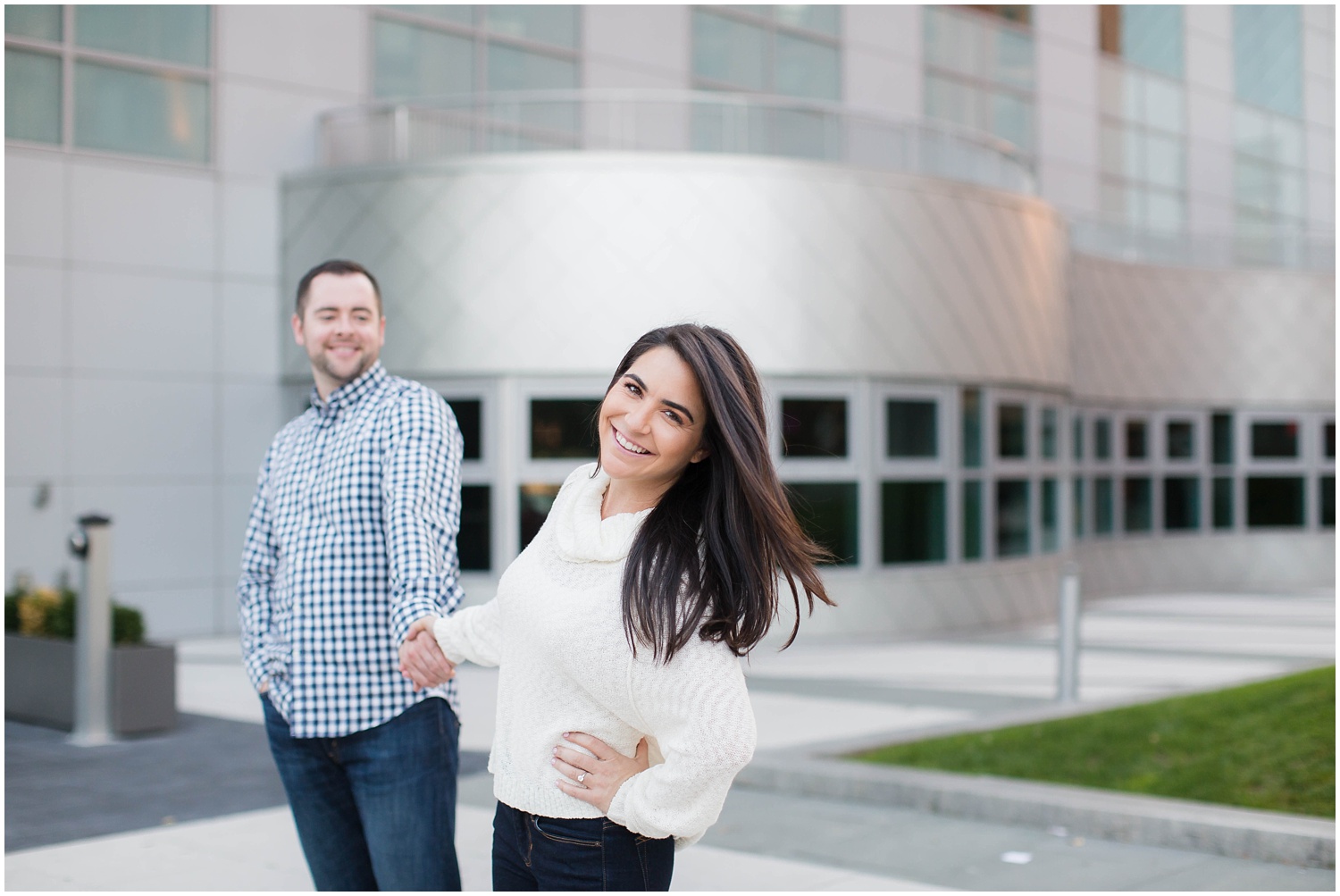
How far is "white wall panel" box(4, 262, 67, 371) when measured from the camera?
574 inches

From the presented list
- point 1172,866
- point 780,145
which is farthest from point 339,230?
point 1172,866

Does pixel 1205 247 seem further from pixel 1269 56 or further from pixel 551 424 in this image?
pixel 551 424

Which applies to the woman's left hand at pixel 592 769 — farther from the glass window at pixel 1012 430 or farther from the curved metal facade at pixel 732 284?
the glass window at pixel 1012 430

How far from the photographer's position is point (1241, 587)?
2356 cm

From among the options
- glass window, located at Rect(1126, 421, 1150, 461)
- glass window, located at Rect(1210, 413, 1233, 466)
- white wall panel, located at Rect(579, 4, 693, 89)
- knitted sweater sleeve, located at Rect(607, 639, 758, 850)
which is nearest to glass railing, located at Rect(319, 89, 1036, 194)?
white wall panel, located at Rect(579, 4, 693, 89)

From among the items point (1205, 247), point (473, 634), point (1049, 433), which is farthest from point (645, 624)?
point (1205, 247)

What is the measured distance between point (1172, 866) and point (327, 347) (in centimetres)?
422

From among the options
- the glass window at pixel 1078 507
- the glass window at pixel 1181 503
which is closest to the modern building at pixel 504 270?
the glass window at pixel 1078 507

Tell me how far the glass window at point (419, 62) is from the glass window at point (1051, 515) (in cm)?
829

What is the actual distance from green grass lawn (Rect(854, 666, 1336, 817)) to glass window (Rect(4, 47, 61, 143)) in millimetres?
10957

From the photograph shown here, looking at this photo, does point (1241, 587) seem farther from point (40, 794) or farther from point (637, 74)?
point (40, 794)

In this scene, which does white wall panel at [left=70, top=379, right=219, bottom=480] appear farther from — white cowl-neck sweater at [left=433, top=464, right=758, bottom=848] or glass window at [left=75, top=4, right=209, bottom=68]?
white cowl-neck sweater at [left=433, top=464, right=758, bottom=848]

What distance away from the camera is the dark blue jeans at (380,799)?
3637 millimetres

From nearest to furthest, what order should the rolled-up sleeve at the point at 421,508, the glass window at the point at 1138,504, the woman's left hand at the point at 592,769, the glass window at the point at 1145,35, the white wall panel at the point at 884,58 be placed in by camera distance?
1. the woman's left hand at the point at 592,769
2. the rolled-up sleeve at the point at 421,508
3. the white wall panel at the point at 884,58
4. the glass window at the point at 1138,504
5. the glass window at the point at 1145,35
